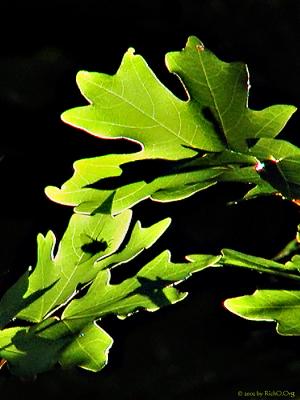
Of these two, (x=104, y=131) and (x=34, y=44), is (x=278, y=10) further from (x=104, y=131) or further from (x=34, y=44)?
(x=104, y=131)

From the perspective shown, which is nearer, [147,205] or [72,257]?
[72,257]

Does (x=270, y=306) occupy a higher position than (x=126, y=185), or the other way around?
(x=126, y=185)

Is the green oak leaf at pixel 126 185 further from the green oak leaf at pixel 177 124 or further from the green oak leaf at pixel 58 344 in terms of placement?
the green oak leaf at pixel 58 344

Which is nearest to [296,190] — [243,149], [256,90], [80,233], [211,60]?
[243,149]

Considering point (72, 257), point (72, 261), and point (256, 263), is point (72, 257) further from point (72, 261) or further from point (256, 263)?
point (256, 263)

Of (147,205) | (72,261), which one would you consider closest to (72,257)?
(72,261)

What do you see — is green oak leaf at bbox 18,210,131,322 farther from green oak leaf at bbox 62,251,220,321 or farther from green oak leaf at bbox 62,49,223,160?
green oak leaf at bbox 62,49,223,160

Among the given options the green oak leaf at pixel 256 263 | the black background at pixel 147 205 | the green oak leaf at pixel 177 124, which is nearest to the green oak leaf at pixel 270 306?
the green oak leaf at pixel 256 263
